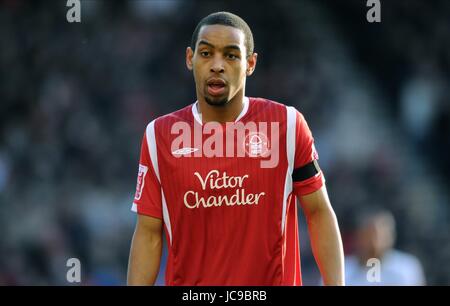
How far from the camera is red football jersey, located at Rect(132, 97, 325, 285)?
16.7 ft

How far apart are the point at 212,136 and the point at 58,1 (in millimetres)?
10971

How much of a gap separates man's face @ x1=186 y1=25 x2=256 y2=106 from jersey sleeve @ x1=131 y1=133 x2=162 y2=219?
0.46 meters

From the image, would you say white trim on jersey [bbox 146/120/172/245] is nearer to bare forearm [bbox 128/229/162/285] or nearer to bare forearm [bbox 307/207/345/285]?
bare forearm [bbox 128/229/162/285]

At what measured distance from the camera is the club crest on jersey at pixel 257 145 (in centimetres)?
515

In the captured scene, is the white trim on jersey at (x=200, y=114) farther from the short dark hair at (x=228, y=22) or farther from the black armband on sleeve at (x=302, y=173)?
the black armband on sleeve at (x=302, y=173)

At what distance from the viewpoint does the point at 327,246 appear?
16.6 feet

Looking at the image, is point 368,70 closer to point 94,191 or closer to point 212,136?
point 94,191

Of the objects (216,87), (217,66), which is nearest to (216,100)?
(216,87)

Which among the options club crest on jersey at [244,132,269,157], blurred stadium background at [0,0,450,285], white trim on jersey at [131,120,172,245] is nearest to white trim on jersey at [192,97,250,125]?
club crest on jersey at [244,132,269,157]

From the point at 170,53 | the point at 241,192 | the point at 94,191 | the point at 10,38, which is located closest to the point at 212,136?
the point at 241,192

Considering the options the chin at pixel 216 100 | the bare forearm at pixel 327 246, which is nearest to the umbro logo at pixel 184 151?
the chin at pixel 216 100

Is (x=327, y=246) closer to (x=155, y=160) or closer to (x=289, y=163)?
(x=289, y=163)

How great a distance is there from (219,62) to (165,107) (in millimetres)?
9321
